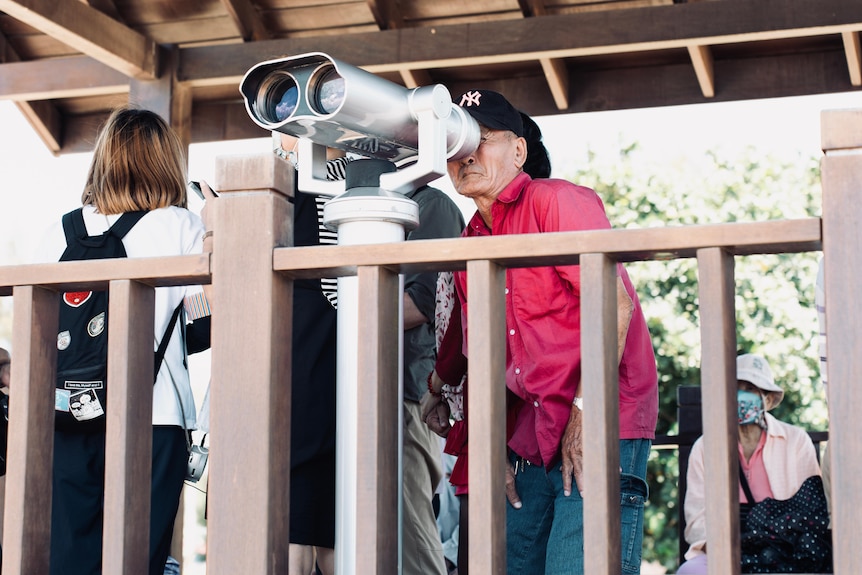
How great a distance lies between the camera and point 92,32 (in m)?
4.82

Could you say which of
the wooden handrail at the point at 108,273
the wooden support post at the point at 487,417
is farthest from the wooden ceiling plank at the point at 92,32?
the wooden support post at the point at 487,417

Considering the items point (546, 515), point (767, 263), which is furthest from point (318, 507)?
point (767, 263)

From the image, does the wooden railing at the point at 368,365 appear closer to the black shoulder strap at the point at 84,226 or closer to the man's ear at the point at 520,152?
the black shoulder strap at the point at 84,226

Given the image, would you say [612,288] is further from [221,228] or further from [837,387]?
[221,228]

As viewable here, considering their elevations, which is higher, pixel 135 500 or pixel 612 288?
pixel 612 288

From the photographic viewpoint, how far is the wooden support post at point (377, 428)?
179 cm

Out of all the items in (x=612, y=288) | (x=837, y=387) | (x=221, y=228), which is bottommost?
(x=837, y=387)

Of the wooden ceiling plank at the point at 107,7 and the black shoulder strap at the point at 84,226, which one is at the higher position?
the wooden ceiling plank at the point at 107,7

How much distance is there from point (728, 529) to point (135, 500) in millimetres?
964

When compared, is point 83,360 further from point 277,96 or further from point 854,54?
point 854,54

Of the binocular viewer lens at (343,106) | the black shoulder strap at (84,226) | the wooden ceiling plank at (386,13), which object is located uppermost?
the wooden ceiling plank at (386,13)

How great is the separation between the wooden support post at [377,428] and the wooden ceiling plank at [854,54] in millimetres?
3441

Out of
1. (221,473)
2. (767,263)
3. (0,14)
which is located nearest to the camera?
(221,473)

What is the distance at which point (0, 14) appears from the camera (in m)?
5.62
